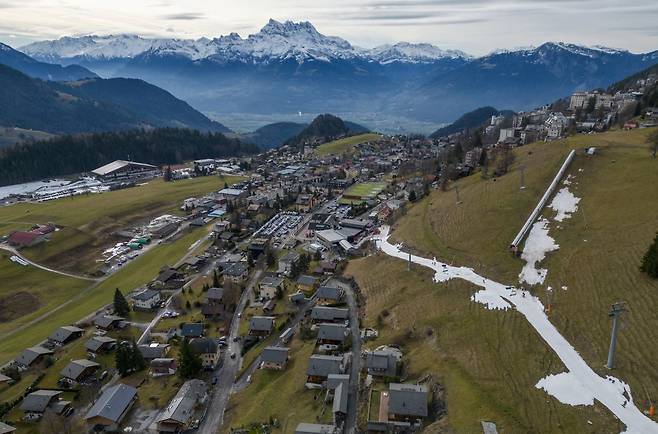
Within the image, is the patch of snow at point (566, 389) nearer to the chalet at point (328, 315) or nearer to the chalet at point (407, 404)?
the chalet at point (407, 404)

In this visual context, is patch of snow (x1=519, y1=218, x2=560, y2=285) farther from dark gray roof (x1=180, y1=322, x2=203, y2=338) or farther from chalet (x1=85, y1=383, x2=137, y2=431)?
chalet (x1=85, y1=383, x2=137, y2=431)

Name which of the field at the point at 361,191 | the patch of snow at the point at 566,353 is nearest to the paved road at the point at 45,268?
the field at the point at 361,191

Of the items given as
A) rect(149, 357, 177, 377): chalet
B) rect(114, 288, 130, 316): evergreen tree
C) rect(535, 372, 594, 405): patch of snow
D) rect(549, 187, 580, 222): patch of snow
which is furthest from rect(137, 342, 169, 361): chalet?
rect(549, 187, 580, 222): patch of snow

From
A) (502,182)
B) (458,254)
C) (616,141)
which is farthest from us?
(616,141)

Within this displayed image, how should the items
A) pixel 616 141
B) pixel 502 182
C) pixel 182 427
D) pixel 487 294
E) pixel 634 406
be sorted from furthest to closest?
pixel 616 141, pixel 502 182, pixel 487 294, pixel 182 427, pixel 634 406

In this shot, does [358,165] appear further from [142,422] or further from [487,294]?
[142,422]

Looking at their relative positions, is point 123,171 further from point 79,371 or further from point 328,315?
point 328,315

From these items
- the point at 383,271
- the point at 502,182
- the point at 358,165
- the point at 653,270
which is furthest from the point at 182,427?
the point at 358,165
